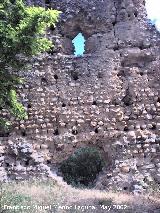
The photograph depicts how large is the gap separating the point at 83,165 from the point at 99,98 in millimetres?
2459

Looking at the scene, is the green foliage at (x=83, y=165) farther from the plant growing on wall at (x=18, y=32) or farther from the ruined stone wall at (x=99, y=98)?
the plant growing on wall at (x=18, y=32)

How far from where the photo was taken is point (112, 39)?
18422 mm

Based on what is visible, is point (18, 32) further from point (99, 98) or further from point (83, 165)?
point (83, 165)

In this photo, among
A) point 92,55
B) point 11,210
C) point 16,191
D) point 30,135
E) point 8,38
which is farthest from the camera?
point 92,55

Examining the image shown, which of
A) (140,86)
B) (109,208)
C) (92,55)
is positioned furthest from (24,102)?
(109,208)

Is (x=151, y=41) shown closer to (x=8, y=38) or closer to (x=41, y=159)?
(x=41, y=159)

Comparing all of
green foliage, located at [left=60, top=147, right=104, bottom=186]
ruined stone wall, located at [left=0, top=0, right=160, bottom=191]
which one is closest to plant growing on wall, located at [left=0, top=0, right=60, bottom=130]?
ruined stone wall, located at [left=0, top=0, right=160, bottom=191]

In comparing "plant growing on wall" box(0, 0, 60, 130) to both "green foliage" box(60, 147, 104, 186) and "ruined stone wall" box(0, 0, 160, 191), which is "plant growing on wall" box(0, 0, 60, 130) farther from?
"green foliage" box(60, 147, 104, 186)

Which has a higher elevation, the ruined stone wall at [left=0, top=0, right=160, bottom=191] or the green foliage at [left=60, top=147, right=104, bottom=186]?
the ruined stone wall at [left=0, top=0, right=160, bottom=191]

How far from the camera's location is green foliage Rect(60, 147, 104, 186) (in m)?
16.5

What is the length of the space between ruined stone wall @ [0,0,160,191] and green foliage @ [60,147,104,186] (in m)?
0.31

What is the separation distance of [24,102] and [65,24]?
3852mm

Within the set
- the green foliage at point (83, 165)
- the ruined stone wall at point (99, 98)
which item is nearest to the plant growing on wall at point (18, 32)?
the ruined stone wall at point (99, 98)

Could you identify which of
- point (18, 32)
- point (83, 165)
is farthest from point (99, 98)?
point (18, 32)
